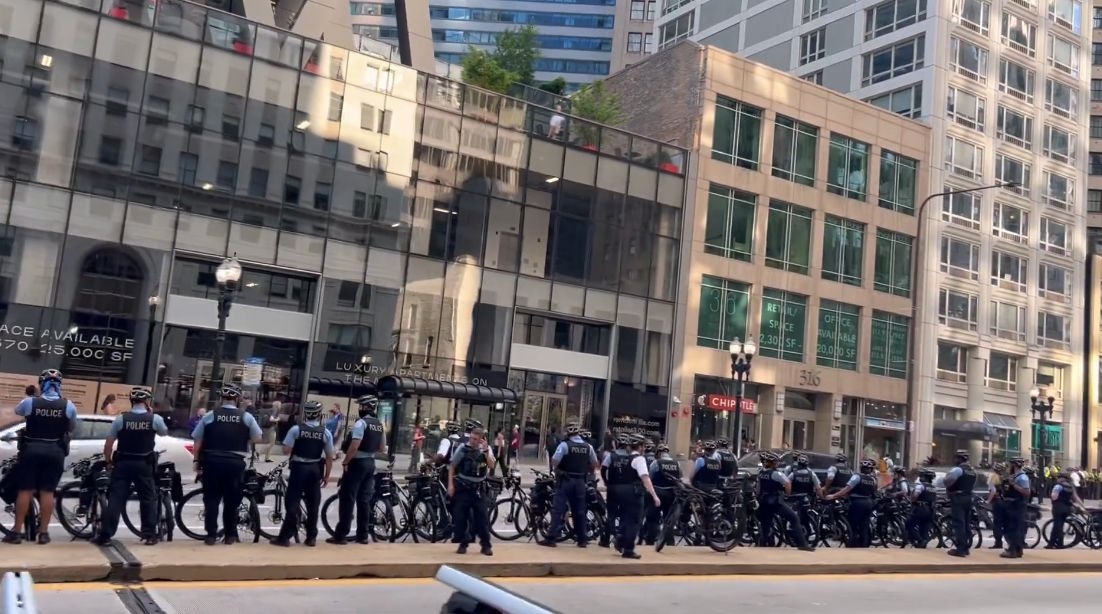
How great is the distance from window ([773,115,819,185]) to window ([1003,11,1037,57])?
15.0m

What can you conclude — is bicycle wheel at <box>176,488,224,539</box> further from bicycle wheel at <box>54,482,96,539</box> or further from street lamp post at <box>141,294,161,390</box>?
street lamp post at <box>141,294,161,390</box>

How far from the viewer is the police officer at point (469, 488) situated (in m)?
12.1

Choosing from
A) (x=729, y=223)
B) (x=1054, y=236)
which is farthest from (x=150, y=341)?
(x=1054, y=236)

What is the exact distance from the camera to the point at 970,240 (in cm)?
5025

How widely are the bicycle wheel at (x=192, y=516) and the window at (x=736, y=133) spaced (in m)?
33.8

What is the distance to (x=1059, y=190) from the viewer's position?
55156 mm

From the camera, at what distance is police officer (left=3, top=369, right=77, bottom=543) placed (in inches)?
422

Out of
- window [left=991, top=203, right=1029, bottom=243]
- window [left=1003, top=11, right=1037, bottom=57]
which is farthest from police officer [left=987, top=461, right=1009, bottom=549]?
window [left=1003, top=11, right=1037, bottom=57]

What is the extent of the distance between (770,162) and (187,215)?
2463 centimetres

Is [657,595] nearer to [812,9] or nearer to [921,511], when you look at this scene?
[921,511]

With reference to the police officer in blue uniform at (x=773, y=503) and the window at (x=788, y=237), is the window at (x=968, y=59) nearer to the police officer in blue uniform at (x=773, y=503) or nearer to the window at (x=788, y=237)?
the window at (x=788, y=237)

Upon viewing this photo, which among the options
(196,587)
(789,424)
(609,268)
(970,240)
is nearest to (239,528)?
(196,587)

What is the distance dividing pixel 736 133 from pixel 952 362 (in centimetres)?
1628

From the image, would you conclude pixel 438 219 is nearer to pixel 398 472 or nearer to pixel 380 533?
pixel 398 472
